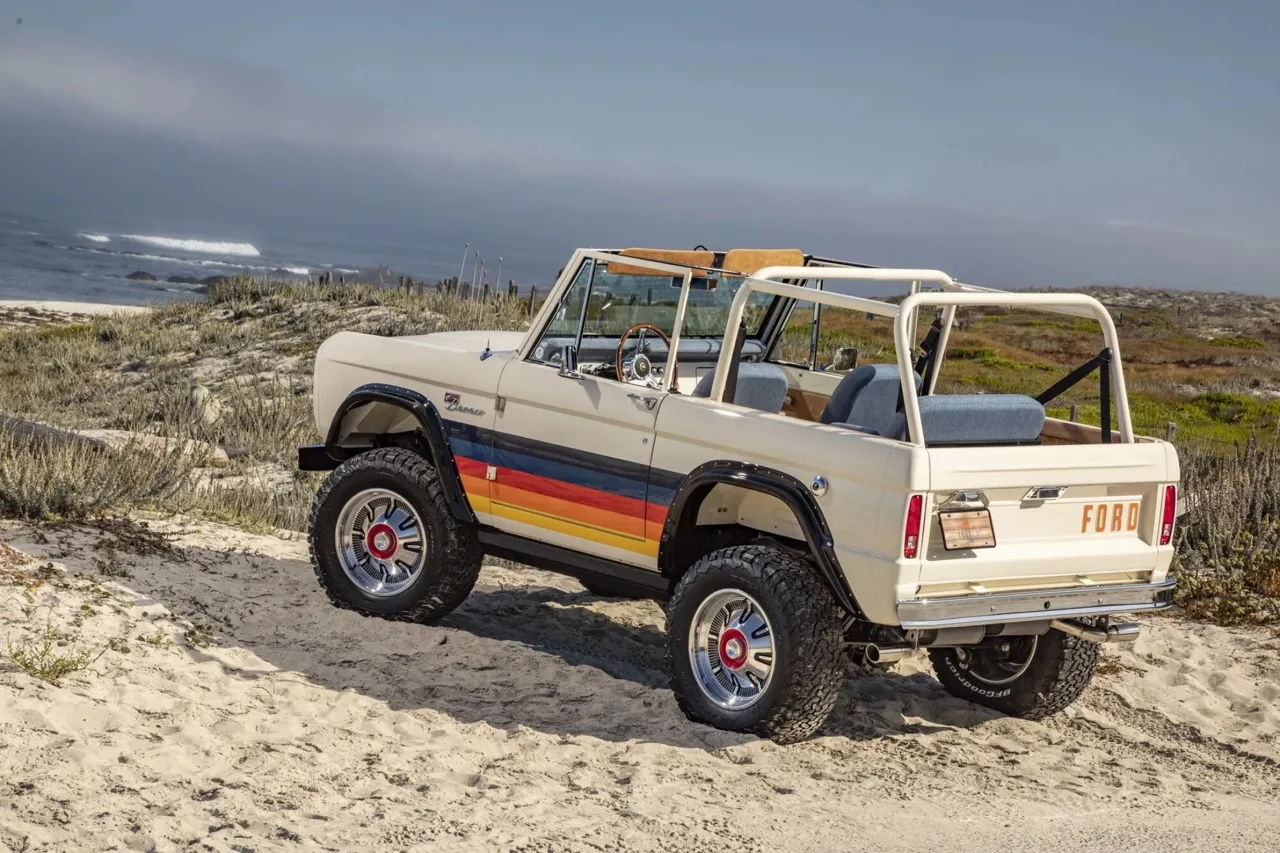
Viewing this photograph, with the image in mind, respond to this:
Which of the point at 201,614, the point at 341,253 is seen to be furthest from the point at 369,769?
the point at 341,253

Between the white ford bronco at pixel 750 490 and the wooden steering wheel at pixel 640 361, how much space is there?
0.07 ft

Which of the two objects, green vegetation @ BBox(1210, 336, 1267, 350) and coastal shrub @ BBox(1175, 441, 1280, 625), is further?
green vegetation @ BBox(1210, 336, 1267, 350)

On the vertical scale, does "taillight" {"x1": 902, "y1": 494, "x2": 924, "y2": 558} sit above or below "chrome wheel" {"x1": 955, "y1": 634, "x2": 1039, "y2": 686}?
above

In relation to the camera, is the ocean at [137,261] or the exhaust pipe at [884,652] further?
the ocean at [137,261]

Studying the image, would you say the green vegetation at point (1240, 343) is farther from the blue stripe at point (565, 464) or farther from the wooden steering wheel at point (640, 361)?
the blue stripe at point (565, 464)

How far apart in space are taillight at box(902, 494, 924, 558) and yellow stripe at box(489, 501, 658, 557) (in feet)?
4.56

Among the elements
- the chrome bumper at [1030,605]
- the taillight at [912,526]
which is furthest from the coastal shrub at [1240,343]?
the taillight at [912,526]

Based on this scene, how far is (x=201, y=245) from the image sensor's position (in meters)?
123

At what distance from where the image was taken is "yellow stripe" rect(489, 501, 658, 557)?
671 cm

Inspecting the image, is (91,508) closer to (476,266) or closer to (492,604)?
(492,604)

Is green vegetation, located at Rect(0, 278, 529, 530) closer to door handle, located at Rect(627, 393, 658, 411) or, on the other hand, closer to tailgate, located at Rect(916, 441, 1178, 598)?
door handle, located at Rect(627, 393, 658, 411)

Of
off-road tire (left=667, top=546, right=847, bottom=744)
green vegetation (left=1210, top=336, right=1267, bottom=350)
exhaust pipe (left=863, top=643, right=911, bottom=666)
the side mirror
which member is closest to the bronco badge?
the side mirror

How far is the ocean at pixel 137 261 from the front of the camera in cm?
6512

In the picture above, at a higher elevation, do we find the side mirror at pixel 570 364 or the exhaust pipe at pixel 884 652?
the side mirror at pixel 570 364
